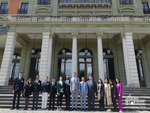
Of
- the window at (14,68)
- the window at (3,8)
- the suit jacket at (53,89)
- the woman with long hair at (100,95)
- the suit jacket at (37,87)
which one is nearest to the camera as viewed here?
the woman with long hair at (100,95)

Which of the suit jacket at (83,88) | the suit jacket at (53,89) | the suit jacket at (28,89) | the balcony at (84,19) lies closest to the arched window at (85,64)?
the balcony at (84,19)

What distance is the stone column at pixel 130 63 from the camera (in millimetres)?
11614

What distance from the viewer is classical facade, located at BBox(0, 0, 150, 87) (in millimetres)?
12773

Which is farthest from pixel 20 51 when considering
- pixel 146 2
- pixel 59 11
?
pixel 146 2

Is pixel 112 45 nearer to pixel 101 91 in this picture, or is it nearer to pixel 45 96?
pixel 101 91

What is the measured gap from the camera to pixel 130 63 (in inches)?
477

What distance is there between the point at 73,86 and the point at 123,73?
11.0 m

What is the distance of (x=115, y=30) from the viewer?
13414 mm

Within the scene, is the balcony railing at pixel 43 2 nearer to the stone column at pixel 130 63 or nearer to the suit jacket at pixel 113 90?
the stone column at pixel 130 63

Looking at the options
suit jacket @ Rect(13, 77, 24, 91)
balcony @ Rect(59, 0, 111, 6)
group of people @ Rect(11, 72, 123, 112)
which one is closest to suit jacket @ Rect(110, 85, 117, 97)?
group of people @ Rect(11, 72, 123, 112)

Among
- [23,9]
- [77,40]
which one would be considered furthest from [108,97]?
[23,9]

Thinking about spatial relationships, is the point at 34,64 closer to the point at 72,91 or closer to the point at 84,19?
the point at 84,19

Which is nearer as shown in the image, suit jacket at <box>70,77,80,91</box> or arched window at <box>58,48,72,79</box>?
suit jacket at <box>70,77,80,91</box>

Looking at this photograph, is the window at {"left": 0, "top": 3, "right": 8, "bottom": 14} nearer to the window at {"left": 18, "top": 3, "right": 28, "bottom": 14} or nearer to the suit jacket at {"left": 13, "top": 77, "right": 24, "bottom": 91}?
the window at {"left": 18, "top": 3, "right": 28, "bottom": 14}
